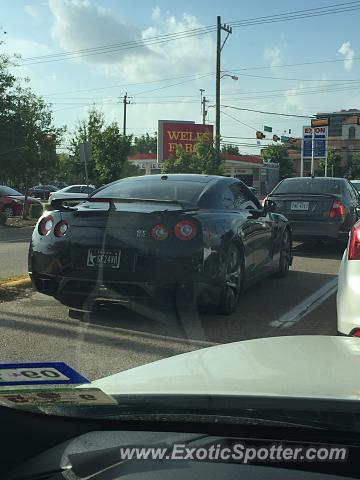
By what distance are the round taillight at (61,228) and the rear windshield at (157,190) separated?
2.62 feet

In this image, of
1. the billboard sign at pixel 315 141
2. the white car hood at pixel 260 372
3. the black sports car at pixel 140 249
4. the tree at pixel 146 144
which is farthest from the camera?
the tree at pixel 146 144

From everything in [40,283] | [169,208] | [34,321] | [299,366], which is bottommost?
[34,321]

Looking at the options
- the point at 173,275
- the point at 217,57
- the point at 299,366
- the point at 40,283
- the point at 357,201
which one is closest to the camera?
the point at 299,366

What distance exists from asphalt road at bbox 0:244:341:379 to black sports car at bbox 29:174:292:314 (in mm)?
311

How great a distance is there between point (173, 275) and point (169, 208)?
666 mm

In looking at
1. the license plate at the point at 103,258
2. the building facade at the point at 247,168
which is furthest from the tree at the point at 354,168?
the license plate at the point at 103,258

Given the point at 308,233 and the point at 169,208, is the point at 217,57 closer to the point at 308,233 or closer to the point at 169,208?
the point at 308,233

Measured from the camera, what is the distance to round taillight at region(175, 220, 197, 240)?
536cm

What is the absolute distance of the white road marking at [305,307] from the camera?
19.1ft

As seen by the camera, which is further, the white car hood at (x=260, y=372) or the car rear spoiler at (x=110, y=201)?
the car rear spoiler at (x=110, y=201)

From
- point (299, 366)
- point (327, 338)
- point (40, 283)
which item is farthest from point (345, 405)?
point (40, 283)

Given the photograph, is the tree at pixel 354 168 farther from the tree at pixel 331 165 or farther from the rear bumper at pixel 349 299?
the rear bumper at pixel 349 299

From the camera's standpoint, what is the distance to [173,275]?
5.29m

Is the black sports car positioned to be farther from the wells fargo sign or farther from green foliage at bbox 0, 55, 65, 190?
the wells fargo sign
